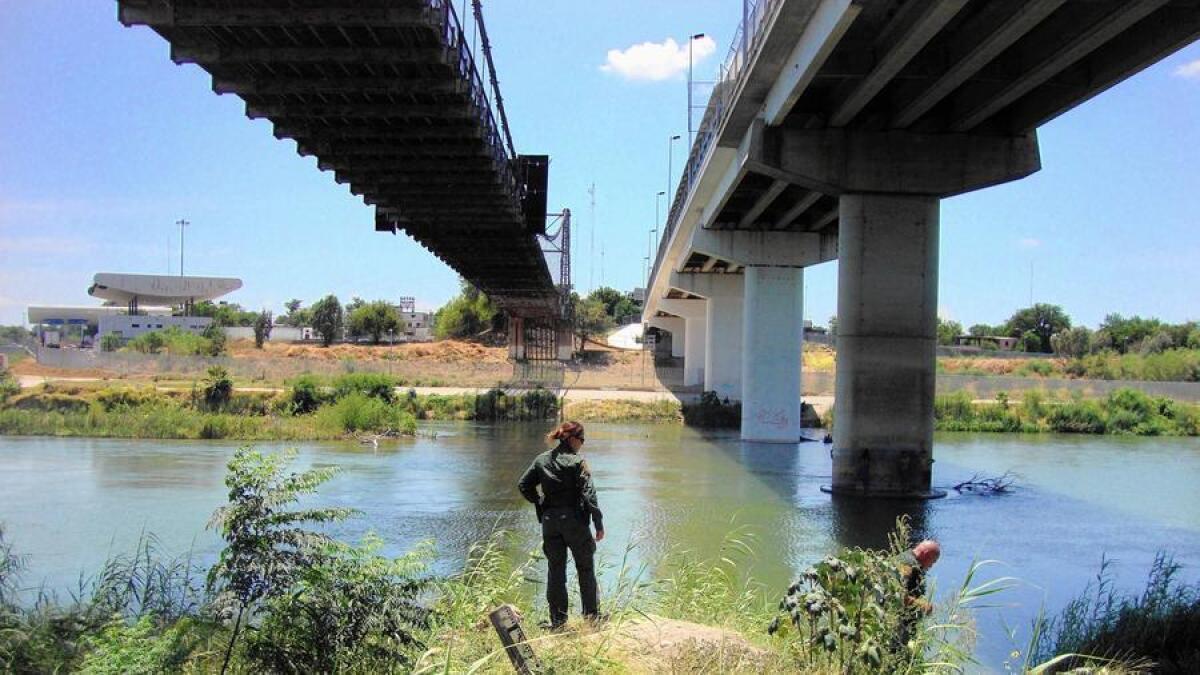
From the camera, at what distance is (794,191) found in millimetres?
31188

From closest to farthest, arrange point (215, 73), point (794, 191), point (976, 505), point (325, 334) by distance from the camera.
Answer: point (215, 73) → point (976, 505) → point (794, 191) → point (325, 334)

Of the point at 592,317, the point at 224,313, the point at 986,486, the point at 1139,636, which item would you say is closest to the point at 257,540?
the point at 1139,636

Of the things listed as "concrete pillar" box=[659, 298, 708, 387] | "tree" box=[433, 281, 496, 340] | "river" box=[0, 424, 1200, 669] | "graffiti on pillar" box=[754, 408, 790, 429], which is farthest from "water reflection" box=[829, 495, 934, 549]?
"tree" box=[433, 281, 496, 340]

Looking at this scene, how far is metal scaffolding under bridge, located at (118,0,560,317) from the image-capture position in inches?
608

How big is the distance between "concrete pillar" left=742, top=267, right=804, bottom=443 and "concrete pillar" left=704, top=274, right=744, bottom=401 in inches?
466

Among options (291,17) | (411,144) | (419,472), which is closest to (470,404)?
(419,472)

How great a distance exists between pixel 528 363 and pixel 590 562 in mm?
73586

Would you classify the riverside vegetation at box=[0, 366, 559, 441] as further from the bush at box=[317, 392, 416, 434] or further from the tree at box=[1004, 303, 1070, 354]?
the tree at box=[1004, 303, 1070, 354]

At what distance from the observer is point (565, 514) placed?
801cm

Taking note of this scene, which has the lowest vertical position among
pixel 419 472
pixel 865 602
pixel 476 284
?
pixel 419 472

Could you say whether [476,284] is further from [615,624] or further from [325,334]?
[325,334]

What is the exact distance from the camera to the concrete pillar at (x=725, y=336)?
51062 mm

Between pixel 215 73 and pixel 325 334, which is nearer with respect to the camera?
pixel 215 73

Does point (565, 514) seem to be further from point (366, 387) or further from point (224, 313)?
point (224, 313)
